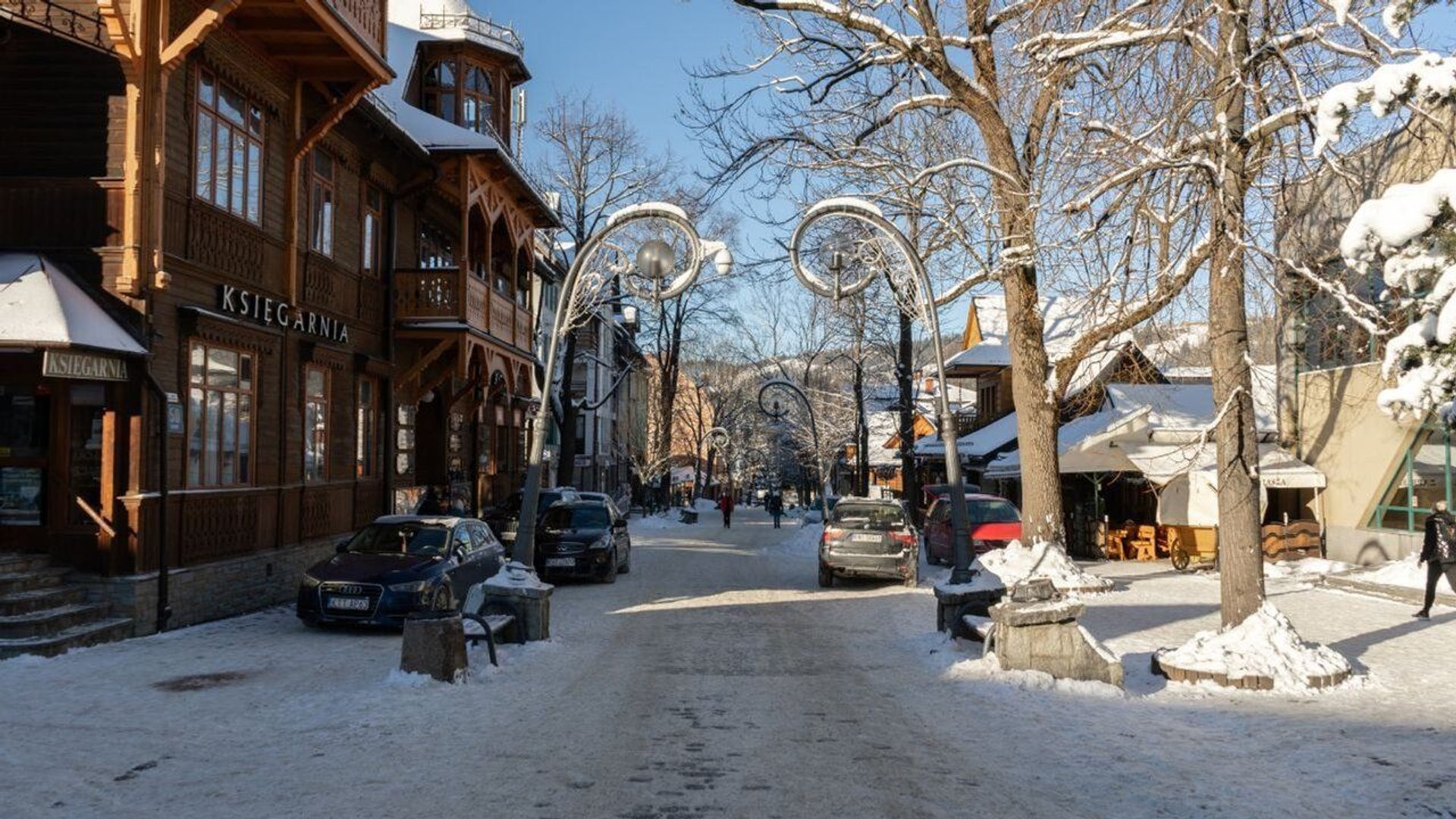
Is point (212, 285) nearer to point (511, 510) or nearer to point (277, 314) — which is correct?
point (277, 314)

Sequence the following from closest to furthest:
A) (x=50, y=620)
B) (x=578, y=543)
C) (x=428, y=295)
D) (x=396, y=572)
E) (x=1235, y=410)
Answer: (x=1235, y=410)
(x=50, y=620)
(x=396, y=572)
(x=578, y=543)
(x=428, y=295)

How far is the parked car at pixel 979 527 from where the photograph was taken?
24906 millimetres

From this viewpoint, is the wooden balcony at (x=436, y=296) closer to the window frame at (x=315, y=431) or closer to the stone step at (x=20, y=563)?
the window frame at (x=315, y=431)

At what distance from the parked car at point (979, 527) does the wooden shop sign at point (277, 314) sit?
41.9ft

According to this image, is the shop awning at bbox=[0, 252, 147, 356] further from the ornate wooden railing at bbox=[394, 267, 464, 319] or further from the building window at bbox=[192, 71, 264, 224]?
the ornate wooden railing at bbox=[394, 267, 464, 319]

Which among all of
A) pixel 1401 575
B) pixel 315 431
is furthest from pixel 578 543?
pixel 1401 575

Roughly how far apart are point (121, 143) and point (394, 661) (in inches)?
276

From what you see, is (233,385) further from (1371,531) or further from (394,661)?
(1371,531)

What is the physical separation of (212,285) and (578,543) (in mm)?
8255

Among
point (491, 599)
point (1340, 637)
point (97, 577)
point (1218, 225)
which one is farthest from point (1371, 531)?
point (97, 577)

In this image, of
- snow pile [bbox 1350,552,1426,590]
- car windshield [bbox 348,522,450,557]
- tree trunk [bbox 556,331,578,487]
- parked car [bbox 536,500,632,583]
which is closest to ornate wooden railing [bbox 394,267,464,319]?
parked car [bbox 536,500,632,583]

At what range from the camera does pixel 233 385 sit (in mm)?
16094

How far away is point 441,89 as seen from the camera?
1075 inches

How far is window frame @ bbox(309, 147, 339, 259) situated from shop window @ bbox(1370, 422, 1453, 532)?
19202 mm
